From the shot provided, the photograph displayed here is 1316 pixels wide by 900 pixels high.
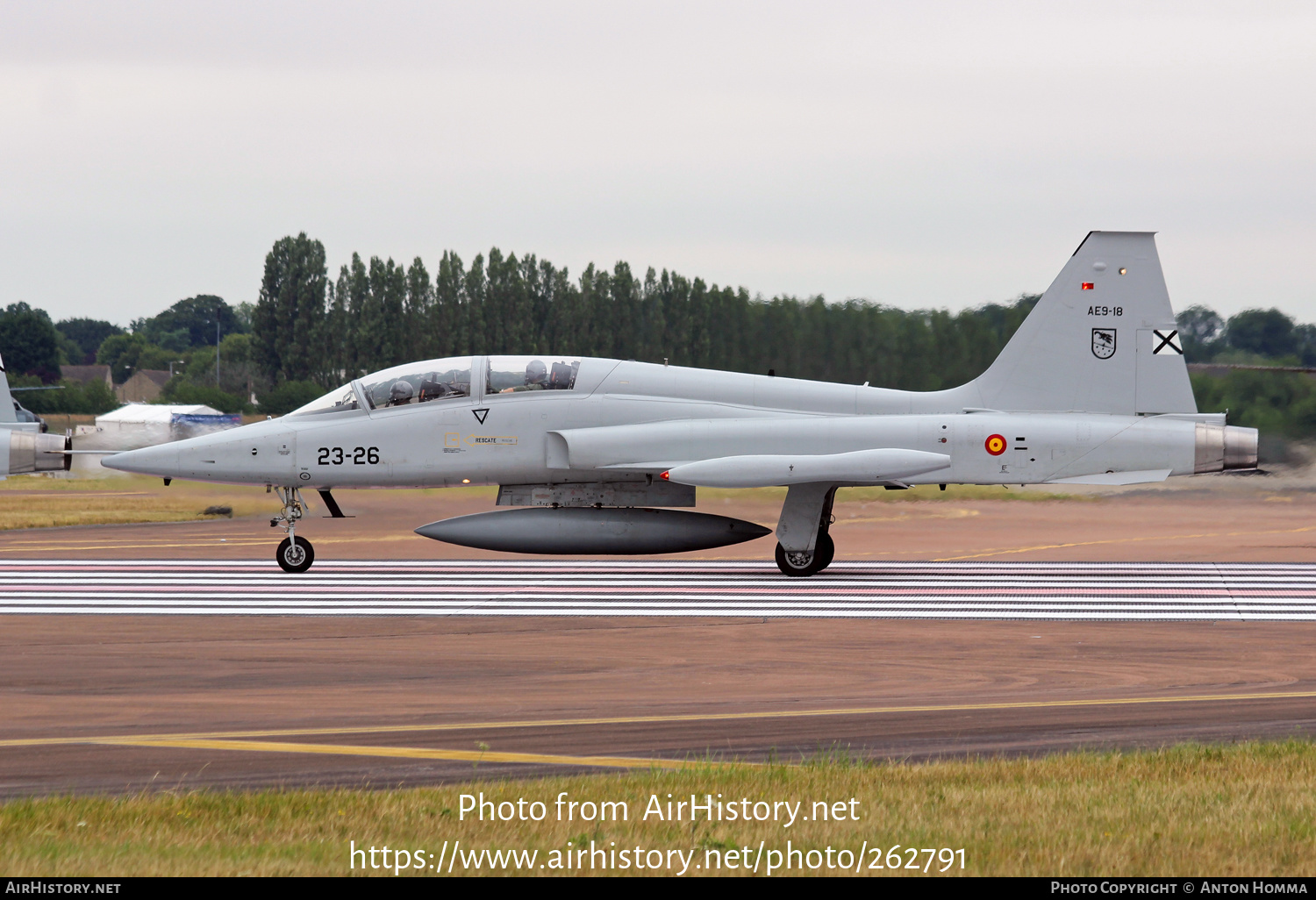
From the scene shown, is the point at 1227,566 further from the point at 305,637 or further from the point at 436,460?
the point at 305,637

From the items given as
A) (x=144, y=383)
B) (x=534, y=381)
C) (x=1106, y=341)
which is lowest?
(x=534, y=381)

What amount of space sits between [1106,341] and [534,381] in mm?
8043

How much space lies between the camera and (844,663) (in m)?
11.0

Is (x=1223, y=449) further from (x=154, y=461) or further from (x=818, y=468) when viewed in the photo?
(x=154, y=461)

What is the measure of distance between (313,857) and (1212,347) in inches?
1041

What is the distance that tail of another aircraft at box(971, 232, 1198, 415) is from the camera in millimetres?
18047

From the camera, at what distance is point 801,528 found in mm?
18109

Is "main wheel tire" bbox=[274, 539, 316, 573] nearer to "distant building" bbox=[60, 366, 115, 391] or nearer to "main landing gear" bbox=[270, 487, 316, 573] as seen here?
"main landing gear" bbox=[270, 487, 316, 573]

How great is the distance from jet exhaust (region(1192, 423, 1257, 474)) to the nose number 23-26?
11326 mm

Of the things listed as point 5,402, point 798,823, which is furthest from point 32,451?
point 798,823

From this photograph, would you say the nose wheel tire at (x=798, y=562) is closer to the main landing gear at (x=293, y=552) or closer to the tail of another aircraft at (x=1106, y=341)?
the tail of another aircraft at (x=1106, y=341)

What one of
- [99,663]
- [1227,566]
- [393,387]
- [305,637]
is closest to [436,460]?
[393,387]

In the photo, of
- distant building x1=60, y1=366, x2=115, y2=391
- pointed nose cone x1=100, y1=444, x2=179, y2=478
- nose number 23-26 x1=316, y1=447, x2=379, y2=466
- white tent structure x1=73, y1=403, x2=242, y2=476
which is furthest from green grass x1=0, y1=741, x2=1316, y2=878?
distant building x1=60, y1=366, x2=115, y2=391
